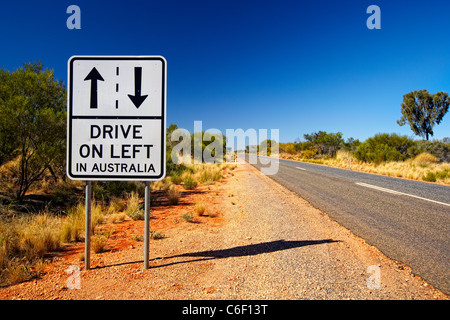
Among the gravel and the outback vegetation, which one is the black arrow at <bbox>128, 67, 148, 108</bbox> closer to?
the gravel

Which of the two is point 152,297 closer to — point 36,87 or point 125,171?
point 125,171

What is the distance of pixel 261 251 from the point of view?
11.0 feet

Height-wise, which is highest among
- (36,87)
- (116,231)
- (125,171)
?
(36,87)

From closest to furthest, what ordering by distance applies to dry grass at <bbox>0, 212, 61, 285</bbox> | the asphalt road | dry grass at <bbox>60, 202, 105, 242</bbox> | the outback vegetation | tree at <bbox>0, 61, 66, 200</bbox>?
1. dry grass at <bbox>0, 212, 61, 285</bbox>
2. the asphalt road
3. the outback vegetation
4. dry grass at <bbox>60, 202, 105, 242</bbox>
5. tree at <bbox>0, 61, 66, 200</bbox>

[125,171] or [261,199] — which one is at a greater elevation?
[125,171]

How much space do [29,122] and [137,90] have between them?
5231 mm

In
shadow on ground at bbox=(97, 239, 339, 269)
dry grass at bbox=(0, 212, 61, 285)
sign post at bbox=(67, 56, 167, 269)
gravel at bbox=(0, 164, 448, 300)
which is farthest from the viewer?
shadow on ground at bbox=(97, 239, 339, 269)

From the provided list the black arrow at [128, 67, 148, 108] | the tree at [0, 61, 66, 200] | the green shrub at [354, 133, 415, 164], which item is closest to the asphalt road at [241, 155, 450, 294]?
the black arrow at [128, 67, 148, 108]

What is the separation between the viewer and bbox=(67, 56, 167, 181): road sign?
9.26ft

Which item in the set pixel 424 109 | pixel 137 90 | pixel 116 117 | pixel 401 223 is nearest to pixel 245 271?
pixel 116 117

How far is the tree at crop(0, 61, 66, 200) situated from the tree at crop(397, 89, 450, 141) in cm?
5091
